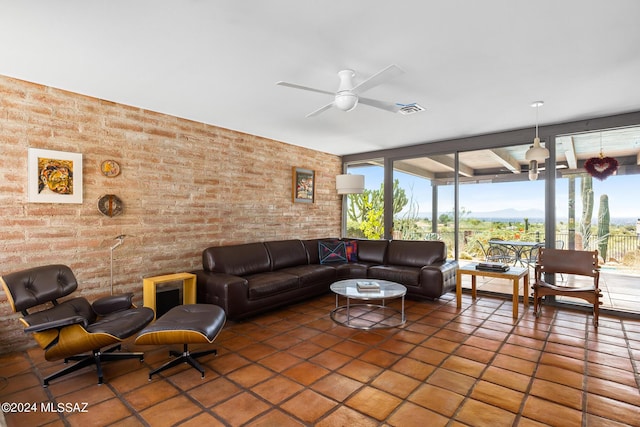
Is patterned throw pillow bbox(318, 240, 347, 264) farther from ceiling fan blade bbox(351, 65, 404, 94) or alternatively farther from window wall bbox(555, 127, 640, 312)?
ceiling fan blade bbox(351, 65, 404, 94)

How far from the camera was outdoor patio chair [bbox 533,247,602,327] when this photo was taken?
3.72 metres

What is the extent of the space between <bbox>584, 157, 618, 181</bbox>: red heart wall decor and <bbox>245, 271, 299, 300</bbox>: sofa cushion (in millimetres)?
4204

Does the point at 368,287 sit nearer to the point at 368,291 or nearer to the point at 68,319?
the point at 368,291

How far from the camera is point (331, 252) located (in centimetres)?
557

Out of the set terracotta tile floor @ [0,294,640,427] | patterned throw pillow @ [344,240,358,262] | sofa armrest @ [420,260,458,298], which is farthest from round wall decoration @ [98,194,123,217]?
sofa armrest @ [420,260,458,298]

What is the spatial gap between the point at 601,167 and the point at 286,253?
447 centimetres

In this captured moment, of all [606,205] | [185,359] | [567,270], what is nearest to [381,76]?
[185,359]

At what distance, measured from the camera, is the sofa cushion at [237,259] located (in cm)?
425

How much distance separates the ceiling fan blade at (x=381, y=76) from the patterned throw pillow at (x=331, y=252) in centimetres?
329

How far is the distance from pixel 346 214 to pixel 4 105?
552 cm

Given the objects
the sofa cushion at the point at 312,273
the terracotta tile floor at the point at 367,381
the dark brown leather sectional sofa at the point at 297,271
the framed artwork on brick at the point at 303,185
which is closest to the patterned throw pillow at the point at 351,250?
the dark brown leather sectional sofa at the point at 297,271

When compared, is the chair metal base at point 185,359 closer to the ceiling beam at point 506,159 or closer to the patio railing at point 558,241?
the patio railing at point 558,241

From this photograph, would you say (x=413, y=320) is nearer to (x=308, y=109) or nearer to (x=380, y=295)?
(x=380, y=295)

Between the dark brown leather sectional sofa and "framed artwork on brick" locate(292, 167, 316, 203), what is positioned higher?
"framed artwork on brick" locate(292, 167, 316, 203)
